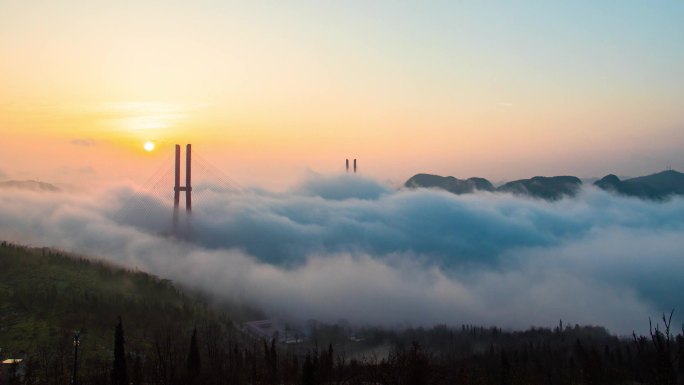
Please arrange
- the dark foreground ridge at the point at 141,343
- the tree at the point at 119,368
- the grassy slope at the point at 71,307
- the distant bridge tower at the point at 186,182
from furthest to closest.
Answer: the distant bridge tower at the point at 186,182, the grassy slope at the point at 71,307, the dark foreground ridge at the point at 141,343, the tree at the point at 119,368

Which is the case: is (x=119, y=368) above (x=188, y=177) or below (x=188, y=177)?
below

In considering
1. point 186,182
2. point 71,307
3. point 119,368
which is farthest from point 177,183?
point 119,368

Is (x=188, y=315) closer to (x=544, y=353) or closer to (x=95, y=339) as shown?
(x=95, y=339)

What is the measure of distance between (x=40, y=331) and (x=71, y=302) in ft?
66.0

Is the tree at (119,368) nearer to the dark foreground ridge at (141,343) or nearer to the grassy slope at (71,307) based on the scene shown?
the dark foreground ridge at (141,343)

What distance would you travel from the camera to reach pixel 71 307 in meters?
164

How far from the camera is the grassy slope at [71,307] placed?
146625 mm

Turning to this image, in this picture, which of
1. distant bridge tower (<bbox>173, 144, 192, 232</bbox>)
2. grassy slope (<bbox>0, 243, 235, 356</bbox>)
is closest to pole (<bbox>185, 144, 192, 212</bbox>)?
distant bridge tower (<bbox>173, 144, 192, 232</bbox>)

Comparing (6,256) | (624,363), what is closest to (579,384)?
(624,363)

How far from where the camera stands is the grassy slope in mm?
146625

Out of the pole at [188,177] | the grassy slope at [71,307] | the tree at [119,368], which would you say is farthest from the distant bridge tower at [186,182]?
the tree at [119,368]

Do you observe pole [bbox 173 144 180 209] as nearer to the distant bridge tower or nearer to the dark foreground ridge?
the distant bridge tower

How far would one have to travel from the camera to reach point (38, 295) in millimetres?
167000

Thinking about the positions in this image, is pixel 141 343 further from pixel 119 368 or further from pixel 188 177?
pixel 119 368
